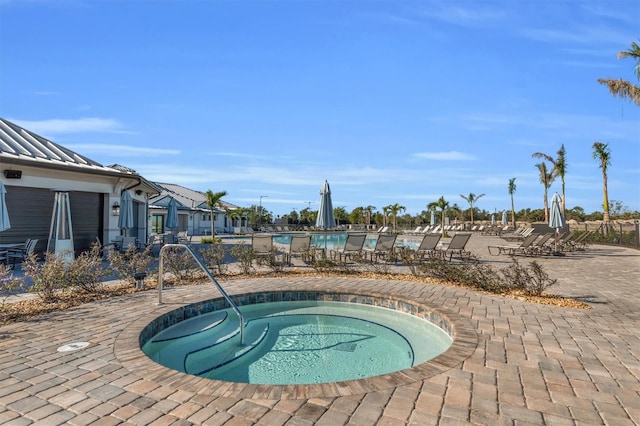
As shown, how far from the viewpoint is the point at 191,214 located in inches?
1255

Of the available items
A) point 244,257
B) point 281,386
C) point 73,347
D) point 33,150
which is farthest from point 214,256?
point 33,150

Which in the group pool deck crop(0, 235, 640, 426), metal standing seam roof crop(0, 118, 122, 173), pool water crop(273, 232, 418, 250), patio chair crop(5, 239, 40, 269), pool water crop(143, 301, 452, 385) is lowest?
pool water crop(143, 301, 452, 385)

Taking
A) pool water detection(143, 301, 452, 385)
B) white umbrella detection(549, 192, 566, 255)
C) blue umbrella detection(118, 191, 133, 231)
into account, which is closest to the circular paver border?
pool water detection(143, 301, 452, 385)

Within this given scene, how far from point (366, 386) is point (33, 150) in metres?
11.9

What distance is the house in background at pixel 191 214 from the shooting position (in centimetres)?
2927

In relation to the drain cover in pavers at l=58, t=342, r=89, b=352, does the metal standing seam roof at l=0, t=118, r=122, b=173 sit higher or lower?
higher

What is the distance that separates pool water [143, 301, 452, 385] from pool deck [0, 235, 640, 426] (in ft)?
2.00

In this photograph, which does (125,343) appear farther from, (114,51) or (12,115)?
(12,115)

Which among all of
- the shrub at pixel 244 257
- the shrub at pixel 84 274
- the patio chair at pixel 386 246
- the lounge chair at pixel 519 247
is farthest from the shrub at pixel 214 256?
the lounge chair at pixel 519 247

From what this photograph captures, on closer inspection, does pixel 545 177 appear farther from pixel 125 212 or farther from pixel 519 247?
pixel 125 212

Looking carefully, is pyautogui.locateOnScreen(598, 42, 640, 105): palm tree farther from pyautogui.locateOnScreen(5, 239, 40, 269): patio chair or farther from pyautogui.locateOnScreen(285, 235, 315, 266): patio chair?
pyautogui.locateOnScreen(5, 239, 40, 269): patio chair

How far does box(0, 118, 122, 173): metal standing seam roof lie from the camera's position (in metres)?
9.29

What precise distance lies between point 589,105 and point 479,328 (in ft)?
45.7

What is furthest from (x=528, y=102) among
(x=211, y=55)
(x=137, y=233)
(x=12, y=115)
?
(x=12, y=115)
